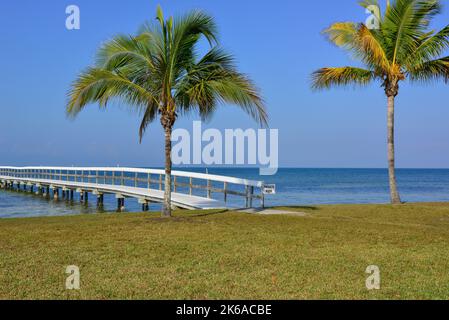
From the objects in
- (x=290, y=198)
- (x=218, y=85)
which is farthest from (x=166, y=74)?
(x=290, y=198)

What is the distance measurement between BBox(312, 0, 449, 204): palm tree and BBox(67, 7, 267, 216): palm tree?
292 inches

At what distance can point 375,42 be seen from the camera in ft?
60.8

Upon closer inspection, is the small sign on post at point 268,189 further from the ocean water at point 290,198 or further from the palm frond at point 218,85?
the ocean water at point 290,198

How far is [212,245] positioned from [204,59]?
6.46 metres

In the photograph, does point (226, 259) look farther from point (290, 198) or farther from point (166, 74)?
point (290, 198)

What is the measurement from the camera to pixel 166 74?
1382 centimetres

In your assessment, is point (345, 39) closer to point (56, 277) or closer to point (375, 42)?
point (375, 42)

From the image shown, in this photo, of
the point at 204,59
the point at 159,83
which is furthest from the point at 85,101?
the point at 204,59

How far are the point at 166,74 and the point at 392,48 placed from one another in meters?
10.4

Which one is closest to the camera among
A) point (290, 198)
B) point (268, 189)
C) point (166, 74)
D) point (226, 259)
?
point (226, 259)

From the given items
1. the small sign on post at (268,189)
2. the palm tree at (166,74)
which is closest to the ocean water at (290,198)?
the small sign on post at (268,189)

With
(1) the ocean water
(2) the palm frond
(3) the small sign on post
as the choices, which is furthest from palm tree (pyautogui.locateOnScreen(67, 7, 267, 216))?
(1) the ocean water

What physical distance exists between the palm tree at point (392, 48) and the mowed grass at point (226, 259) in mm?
7421

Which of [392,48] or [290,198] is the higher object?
[392,48]
